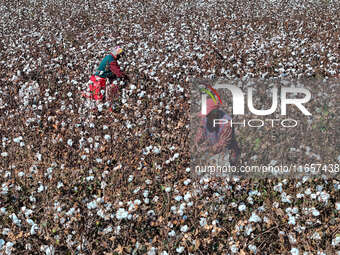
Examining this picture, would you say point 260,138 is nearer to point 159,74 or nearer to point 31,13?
point 159,74

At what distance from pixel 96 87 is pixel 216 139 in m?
3.42

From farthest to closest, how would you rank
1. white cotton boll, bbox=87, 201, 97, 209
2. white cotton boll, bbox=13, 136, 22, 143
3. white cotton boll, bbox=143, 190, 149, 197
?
white cotton boll, bbox=13, 136, 22, 143 → white cotton boll, bbox=143, 190, 149, 197 → white cotton boll, bbox=87, 201, 97, 209

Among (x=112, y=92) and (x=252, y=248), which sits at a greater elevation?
(x=112, y=92)

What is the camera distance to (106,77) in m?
8.27

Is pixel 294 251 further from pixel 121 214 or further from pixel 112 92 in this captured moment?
pixel 112 92

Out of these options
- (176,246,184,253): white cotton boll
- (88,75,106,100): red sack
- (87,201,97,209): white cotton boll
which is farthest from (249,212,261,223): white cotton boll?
(88,75,106,100): red sack

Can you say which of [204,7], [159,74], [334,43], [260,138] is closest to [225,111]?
[260,138]

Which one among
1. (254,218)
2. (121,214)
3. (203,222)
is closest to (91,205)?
(121,214)

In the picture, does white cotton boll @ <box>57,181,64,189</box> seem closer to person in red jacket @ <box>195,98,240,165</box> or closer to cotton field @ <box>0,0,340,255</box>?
cotton field @ <box>0,0,340,255</box>

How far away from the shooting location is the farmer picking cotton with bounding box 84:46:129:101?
310 inches

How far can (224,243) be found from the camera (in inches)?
154

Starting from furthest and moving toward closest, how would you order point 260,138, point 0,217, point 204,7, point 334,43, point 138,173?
point 204,7 < point 334,43 < point 260,138 < point 138,173 < point 0,217

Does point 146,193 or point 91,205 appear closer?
point 91,205

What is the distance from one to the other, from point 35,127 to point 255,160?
375 cm
